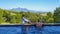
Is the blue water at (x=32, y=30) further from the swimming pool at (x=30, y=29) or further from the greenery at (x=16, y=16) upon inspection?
the greenery at (x=16, y=16)

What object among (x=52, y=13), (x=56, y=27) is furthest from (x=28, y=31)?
(x=52, y=13)

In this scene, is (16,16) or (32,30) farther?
(16,16)

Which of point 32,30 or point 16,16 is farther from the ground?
point 32,30

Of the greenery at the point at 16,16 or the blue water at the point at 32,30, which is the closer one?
the blue water at the point at 32,30

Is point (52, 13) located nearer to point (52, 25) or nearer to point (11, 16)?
point (11, 16)

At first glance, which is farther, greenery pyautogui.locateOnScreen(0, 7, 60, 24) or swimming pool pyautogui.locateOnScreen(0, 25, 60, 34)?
greenery pyautogui.locateOnScreen(0, 7, 60, 24)

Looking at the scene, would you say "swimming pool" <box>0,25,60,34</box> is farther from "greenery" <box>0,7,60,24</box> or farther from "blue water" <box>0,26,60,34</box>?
"greenery" <box>0,7,60,24</box>

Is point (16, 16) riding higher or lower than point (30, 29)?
lower

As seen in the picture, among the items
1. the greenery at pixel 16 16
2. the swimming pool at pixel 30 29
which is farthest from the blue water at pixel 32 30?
the greenery at pixel 16 16

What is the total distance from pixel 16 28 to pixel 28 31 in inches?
18.0

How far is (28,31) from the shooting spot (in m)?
6.10

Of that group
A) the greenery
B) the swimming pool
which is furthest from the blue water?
the greenery

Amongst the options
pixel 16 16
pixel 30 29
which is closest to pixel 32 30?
pixel 30 29

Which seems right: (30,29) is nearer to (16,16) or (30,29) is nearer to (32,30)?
(32,30)
